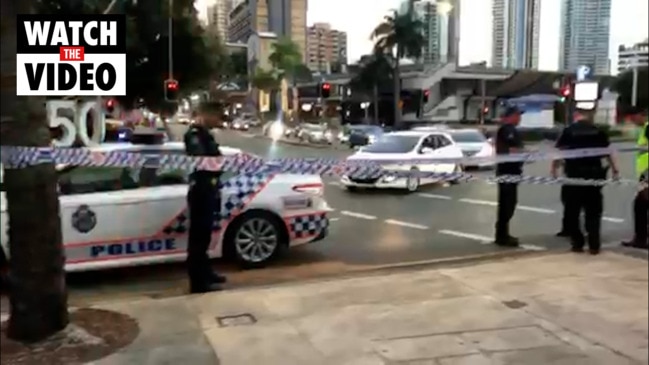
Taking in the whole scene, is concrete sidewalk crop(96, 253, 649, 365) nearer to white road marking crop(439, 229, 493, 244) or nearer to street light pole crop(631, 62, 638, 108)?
street light pole crop(631, 62, 638, 108)

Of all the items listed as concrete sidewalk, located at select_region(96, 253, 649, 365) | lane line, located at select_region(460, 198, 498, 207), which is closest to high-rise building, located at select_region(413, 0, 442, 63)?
concrete sidewalk, located at select_region(96, 253, 649, 365)

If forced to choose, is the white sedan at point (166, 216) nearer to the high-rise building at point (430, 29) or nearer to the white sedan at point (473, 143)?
the white sedan at point (473, 143)

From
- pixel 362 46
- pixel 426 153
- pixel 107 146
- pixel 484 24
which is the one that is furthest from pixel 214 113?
pixel 484 24

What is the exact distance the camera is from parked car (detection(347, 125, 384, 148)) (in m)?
3.44

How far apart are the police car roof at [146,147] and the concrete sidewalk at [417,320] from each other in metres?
0.93

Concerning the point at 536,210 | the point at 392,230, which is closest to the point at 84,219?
the point at 392,230

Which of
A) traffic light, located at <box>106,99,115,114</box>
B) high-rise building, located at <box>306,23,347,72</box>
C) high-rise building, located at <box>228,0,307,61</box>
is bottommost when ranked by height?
traffic light, located at <box>106,99,115,114</box>

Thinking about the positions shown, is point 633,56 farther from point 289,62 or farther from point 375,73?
point 289,62

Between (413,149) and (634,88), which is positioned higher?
(634,88)

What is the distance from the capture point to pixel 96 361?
3492 millimetres

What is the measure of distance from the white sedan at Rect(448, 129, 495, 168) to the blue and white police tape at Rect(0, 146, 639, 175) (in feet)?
0.16

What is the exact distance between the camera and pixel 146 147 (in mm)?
3963

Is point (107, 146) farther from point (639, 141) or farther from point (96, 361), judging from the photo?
point (639, 141)

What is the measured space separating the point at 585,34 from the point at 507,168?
3141 mm
